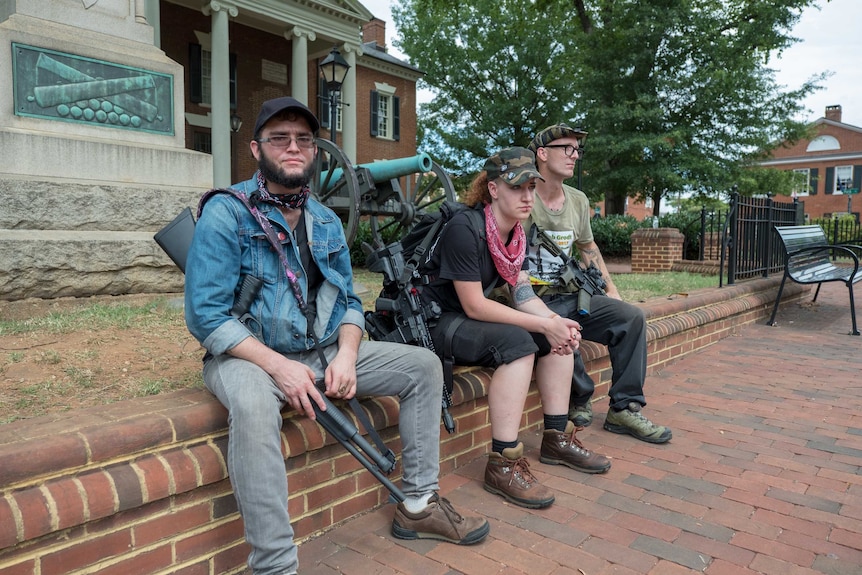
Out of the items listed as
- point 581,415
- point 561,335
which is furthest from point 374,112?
point 561,335

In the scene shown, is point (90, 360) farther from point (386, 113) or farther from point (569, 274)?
point (386, 113)

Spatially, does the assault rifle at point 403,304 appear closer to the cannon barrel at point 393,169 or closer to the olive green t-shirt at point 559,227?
the olive green t-shirt at point 559,227

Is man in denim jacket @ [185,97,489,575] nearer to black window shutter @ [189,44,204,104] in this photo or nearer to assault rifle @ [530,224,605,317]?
assault rifle @ [530,224,605,317]

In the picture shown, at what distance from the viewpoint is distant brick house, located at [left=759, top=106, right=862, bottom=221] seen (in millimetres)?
40594

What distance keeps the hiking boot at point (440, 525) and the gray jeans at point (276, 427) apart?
0.08 metres

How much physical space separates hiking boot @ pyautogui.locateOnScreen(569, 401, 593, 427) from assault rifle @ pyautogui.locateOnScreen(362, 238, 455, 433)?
1.05m

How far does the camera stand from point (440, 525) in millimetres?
2270

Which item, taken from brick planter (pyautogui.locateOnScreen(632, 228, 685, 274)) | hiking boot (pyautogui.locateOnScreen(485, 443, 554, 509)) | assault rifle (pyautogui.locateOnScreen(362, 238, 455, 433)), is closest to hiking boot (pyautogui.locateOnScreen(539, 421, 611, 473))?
hiking boot (pyautogui.locateOnScreen(485, 443, 554, 509))

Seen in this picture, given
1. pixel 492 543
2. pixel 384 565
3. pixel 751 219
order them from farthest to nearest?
1. pixel 751 219
2. pixel 492 543
3. pixel 384 565

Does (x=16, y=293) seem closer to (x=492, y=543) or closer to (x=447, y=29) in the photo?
(x=492, y=543)

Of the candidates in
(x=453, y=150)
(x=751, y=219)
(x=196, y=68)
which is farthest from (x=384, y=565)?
(x=453, y=150)

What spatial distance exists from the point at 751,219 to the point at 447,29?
22.8 metres

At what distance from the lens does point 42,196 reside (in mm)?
4645

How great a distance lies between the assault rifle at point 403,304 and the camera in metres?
2.75
